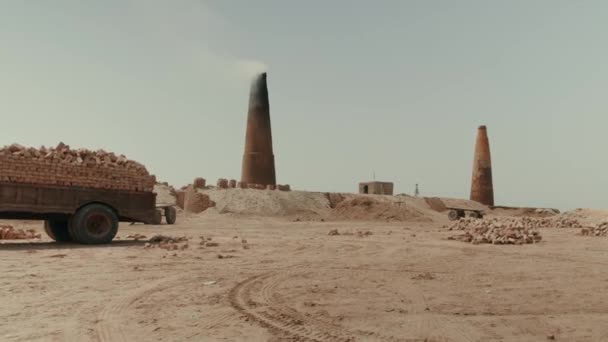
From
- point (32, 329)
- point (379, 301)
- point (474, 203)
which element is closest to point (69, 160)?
point (32, 329)

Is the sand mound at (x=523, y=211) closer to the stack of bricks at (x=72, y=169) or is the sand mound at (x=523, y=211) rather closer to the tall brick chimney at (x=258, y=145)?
the tall brick chimney at (x=258, y=145)

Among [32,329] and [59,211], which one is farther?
[59,211]

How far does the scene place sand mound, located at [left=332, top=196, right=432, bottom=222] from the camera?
30.6 metres

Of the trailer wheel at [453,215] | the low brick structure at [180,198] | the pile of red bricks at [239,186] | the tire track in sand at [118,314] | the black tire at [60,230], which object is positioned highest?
the pile of red bricks at [239,186]

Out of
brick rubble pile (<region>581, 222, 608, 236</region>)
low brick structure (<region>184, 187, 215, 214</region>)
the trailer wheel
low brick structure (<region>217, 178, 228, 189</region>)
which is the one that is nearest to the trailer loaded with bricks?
brick rubble pile (<region>581, 222, 608, 236</region>)

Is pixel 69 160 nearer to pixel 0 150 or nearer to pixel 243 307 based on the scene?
pixel 0 150

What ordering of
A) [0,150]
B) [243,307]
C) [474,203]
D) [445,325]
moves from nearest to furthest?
[445,325], [243,307], [0,150], [474,203]

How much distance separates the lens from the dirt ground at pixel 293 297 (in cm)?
389

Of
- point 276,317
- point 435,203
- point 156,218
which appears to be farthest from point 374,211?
point 276,317

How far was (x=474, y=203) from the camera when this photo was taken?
145ft

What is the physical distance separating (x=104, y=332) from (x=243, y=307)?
4.58 ft

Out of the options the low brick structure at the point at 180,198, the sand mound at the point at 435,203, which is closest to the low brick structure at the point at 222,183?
the low brick structure at the point at 180,198

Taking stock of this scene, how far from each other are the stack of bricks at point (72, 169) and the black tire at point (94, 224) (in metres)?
0.56

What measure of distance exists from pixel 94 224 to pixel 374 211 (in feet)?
73.4
